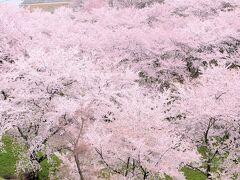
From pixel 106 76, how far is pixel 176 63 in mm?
10215

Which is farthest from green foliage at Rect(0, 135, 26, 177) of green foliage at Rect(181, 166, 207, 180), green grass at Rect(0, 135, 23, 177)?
green foliage at Rect(181, 166, 207, 180)

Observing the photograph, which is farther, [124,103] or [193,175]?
[193,175]

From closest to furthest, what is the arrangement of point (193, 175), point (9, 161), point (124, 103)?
1. point (124, 103)
2. point (193, 175)
3. point (9, 161)

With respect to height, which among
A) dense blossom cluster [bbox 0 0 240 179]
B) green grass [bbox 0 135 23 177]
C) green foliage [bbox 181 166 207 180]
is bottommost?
green foliage [bbox 181 166 207 180]

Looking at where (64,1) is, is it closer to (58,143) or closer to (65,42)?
(65,42)

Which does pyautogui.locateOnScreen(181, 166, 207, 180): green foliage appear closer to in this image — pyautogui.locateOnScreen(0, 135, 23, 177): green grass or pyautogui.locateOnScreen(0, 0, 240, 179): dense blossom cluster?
pyautogui.locateOnScreen(0, 0, 240, 179): dense blossom cluster

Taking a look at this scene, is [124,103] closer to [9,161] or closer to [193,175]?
[193,175]

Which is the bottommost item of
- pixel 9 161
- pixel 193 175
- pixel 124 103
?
pixel 193 175

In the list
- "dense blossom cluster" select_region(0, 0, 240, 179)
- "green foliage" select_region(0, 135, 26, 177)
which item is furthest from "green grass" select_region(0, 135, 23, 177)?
"dense blossom cluster" select_region(0, 0, 240, 179)

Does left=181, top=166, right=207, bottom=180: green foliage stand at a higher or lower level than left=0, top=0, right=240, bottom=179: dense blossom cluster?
lower

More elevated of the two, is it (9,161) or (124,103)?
(124,103)

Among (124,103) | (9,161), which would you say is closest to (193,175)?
(124,103)

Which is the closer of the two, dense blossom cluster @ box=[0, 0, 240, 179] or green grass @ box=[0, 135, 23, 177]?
dense blossom cluster @ box=[0, 0, 240, 179]

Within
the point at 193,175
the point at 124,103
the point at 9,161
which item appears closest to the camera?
the point at 124,103
